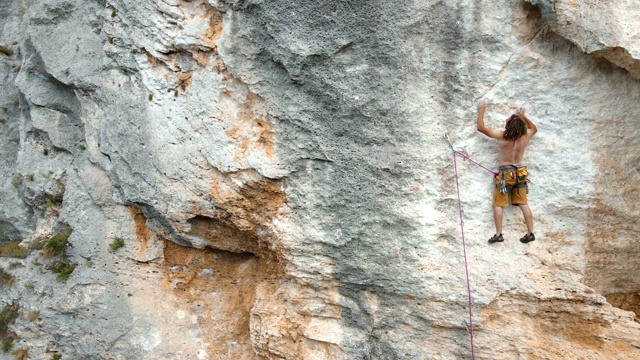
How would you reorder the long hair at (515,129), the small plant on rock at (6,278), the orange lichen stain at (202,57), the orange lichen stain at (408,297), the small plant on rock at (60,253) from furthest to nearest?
the small plant on rock at (6,278), the small plant on rock at (60,253), the orange lichen stain at (202,57), the orange lichen stain at (408,297), the long hair at (515,129)

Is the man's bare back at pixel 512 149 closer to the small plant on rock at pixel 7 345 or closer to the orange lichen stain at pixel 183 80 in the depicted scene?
the orange lichen stain at pixel 183 80

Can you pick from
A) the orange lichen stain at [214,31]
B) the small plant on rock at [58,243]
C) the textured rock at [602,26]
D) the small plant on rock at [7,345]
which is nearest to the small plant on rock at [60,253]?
the small plant on rock at [58,243]

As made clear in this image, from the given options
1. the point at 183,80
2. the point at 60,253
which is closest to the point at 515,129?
the point at 183,80

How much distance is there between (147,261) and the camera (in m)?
6.04

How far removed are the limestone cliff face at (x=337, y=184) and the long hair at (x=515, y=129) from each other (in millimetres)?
165

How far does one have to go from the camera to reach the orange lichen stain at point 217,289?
604 centimetres

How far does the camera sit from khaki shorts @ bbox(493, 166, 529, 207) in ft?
15.3

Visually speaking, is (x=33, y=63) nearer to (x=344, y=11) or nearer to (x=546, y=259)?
(x=344, y=11)

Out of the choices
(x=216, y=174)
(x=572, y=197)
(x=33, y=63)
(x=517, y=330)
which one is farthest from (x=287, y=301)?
(x=33, y=63)

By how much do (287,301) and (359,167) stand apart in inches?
69.4

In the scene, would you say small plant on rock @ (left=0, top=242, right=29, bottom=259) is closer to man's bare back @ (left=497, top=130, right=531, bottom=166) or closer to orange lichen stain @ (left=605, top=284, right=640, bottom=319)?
→ man's bare back @ (left=497, top=130, right=531, bottom=166)

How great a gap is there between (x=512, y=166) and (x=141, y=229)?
4.39 m

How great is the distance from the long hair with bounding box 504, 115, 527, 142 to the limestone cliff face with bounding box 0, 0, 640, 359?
0.17 meters

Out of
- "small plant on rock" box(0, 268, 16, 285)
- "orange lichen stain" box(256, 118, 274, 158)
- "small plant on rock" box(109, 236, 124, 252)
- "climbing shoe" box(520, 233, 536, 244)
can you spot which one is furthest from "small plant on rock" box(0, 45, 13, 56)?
"climbing shoe" box(520, 233, 536, 244)
